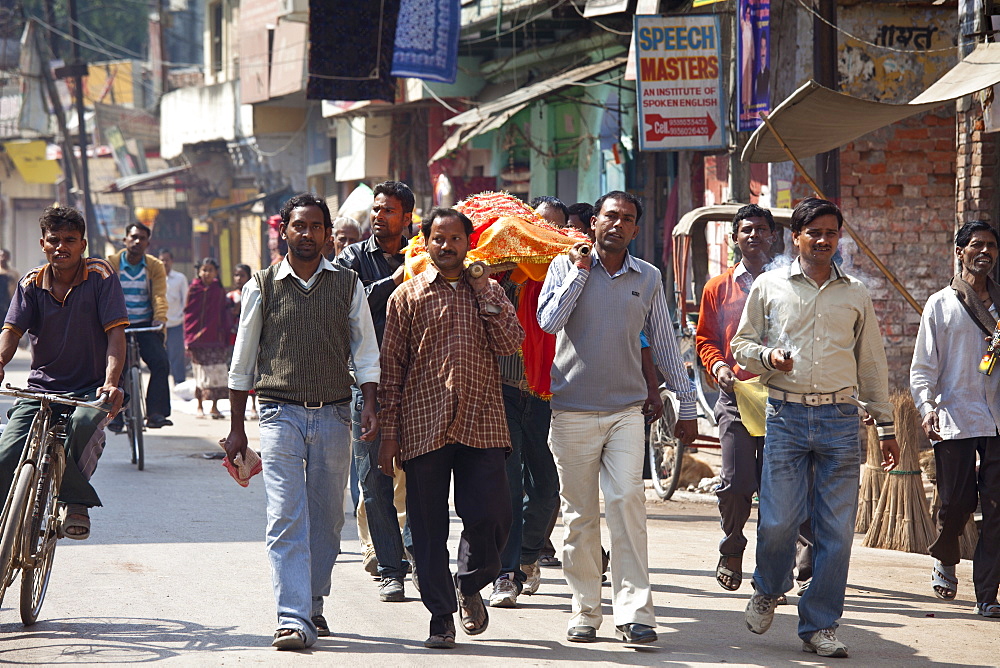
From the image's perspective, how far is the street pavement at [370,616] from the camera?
5301mm

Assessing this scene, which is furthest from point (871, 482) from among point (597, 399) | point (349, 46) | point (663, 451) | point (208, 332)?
point (349, 46)

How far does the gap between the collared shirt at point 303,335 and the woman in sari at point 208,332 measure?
10.9m

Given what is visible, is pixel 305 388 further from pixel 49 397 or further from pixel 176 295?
pixel 176 295

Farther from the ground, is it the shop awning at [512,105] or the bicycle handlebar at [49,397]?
the shop awning at [512,105]

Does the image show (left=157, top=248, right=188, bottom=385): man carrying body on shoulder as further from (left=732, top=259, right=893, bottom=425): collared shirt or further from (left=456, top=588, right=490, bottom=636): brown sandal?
(left=732, top=259, right=893, bottom=425): collared shirt

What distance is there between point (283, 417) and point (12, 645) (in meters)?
1.46

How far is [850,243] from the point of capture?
12172 millimetres

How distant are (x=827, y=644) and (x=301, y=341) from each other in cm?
253

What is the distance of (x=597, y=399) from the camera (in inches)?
220

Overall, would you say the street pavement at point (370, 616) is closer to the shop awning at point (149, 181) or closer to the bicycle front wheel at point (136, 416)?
the bicycle front wheel at point (136, 416)

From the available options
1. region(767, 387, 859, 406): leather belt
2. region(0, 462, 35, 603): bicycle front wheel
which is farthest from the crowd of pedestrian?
region(0, 462, 35, 603): bicycle front wheel

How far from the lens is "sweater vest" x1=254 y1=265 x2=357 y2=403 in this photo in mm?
5453

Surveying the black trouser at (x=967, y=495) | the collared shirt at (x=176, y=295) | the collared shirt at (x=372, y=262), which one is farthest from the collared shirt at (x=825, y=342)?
the collared shirt at (x=176, y=295)

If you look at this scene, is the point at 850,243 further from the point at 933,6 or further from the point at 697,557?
the point at 697,557
